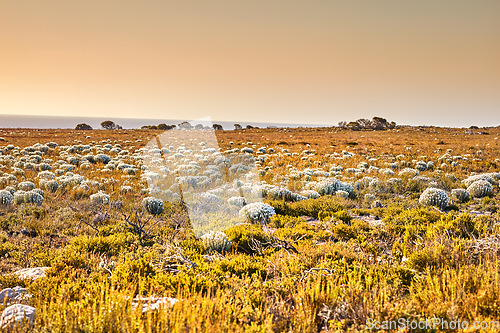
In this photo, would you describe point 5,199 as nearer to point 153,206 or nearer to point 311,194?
point 153,206

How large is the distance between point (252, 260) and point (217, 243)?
1.01m

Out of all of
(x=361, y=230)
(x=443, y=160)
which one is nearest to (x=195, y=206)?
(x=361, y=230)

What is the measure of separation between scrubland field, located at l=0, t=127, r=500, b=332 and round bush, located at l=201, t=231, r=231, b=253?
0.03m

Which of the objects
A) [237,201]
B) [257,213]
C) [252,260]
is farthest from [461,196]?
[252,260]

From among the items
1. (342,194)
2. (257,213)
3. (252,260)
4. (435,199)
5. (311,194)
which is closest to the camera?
(252,260)

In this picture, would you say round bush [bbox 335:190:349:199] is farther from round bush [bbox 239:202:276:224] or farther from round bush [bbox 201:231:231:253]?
round bush [bbox 201:231:231:253]

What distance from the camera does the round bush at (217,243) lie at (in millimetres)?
5926

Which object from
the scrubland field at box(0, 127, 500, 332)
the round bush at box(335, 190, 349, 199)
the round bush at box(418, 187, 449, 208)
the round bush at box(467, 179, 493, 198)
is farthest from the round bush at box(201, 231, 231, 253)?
the round bush at box(467, 179, 493, 198)

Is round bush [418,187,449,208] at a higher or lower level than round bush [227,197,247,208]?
higher

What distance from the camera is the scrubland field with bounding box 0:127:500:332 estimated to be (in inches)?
125

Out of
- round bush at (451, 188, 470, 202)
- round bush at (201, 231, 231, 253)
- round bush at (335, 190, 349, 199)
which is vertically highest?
round bush at (451, 188, 470, 202)

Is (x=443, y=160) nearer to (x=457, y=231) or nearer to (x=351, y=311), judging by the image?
(x=457, y=231)

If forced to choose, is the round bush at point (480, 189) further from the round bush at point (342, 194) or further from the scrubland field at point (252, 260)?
the round bush at point (342, 194)

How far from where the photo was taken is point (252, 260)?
17.5ft
